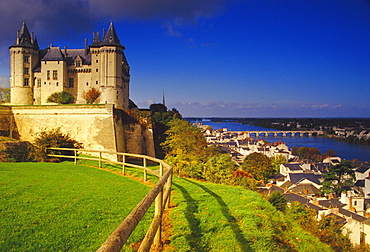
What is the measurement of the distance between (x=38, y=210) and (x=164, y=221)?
237 cm

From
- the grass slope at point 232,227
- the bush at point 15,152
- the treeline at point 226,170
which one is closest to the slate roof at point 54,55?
the treeline at point 226,170

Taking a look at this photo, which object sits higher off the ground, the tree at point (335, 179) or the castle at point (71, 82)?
the castle at point (71, 82)

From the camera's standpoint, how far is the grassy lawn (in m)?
3.68

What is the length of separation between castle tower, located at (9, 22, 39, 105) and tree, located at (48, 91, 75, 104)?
4157 mm

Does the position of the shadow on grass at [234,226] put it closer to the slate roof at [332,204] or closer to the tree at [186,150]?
the tree at [186,150]

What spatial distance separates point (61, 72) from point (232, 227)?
36.7m

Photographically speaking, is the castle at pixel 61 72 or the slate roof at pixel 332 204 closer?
the slate roof at pixel 332 204

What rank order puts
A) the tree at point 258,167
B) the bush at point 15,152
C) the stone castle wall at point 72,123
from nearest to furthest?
the bush at point 15,152, the stone castle wall at point 72,123, the tree at point 258,167

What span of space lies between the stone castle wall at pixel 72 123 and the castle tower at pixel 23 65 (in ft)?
51.3

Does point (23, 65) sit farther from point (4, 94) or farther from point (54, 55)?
point (4, 94)

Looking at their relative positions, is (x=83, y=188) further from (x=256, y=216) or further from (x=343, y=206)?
→ (x=343, y=206)

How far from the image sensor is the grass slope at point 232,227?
430 centimetres

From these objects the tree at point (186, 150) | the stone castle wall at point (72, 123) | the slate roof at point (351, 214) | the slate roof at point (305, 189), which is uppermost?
the stone castle wall at point (72, 123)

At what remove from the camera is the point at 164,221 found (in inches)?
204
